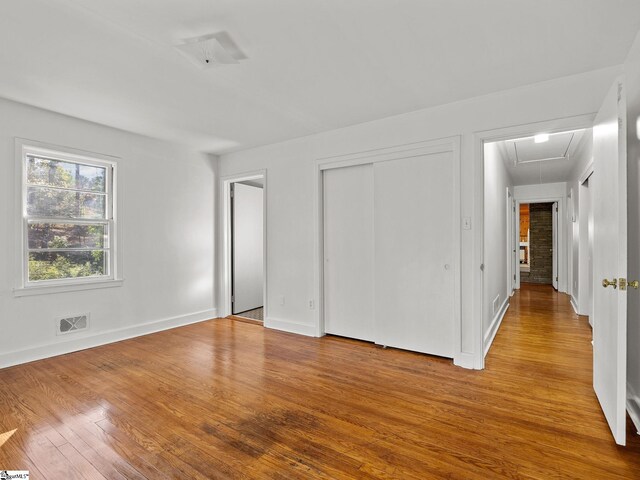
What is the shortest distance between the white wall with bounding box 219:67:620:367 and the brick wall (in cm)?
738

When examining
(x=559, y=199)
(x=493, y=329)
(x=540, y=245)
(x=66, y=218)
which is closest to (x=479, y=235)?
(x=493, y=329)

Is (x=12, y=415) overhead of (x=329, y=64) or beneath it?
beneath

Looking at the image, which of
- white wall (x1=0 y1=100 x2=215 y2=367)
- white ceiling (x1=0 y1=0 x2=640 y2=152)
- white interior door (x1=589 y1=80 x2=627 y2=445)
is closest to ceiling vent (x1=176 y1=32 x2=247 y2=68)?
white ceiling (x1=0 y1=0 x2=640 y2=152)

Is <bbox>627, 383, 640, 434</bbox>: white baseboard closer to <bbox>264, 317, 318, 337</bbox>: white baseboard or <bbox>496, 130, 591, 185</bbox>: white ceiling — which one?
<bbox>496, 130, 591, 185</bbox>: white ceiling

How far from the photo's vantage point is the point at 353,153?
400 centimetres

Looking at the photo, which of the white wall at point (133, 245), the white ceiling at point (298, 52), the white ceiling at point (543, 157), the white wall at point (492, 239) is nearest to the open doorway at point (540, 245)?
the white ceiling at point (543, 157)

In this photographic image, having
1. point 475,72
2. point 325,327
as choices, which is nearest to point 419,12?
point 475,72

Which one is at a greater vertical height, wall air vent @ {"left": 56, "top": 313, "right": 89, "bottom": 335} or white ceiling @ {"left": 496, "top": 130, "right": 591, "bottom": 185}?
white ceiling @ {"left": 496, "top": 130, "right": 591, "bottom": 185}

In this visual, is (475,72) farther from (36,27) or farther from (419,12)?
(36,27)

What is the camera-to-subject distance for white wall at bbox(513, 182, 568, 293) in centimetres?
761

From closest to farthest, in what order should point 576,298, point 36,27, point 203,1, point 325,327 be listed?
1. point 203,1
2. point 36,27
3. point 325,327
4. point 576,298

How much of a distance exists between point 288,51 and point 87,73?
5.27 feet

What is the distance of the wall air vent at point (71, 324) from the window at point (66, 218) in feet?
1.24

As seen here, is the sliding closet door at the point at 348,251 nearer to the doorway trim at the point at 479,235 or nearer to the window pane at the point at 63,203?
the doorway trim at the point at 479,235
